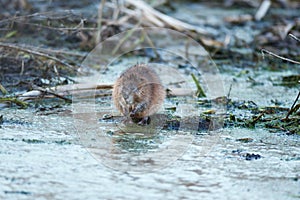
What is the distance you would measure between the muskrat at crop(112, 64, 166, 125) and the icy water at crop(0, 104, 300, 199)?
25 cm

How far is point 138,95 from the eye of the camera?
161 inches

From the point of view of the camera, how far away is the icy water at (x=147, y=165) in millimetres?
2984

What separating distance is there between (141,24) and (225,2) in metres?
3.13

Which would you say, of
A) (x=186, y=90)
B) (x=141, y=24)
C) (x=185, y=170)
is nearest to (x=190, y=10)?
(x=141, y=24)

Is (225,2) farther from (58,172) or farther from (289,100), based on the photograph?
(58,172)

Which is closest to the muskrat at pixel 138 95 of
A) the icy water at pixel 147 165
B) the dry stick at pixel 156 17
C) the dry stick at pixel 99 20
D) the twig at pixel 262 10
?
the icy water at pixel 147 165

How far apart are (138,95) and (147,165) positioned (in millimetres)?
823

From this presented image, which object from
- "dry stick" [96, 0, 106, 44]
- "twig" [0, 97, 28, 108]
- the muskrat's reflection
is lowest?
the muskrat's reflection

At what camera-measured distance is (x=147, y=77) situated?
425 centimetres

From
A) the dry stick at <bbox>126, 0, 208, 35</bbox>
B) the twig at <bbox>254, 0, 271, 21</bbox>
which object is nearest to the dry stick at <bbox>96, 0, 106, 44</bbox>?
the dry stick at <bbox>126, 0, 208, 35</bbox>

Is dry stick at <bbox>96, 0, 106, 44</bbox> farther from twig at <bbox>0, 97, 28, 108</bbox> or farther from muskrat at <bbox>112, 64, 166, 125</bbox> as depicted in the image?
muskrat at <bbox>112, 64, 166, 125</bbox>

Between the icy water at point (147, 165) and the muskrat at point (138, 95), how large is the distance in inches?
9.8

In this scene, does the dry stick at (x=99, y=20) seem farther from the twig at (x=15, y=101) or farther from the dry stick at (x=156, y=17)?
the twig at (x=15, y=101)

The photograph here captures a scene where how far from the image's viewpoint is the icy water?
298 centimetres
